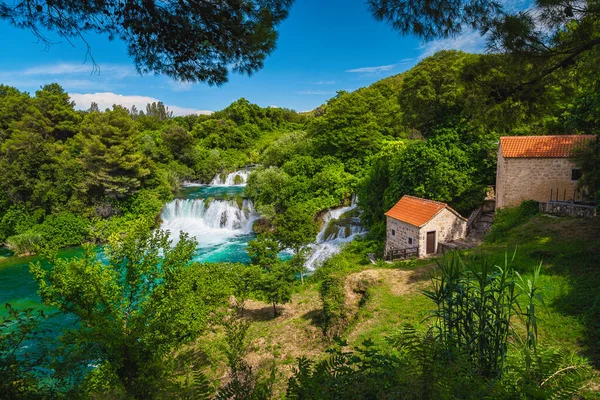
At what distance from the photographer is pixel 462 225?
48.8 ft

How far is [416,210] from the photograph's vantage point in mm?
14914

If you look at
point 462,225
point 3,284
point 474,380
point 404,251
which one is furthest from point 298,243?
point 3,284

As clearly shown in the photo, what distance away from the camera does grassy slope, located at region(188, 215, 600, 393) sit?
246 inches

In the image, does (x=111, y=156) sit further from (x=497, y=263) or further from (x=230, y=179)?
(x=497, y=263)

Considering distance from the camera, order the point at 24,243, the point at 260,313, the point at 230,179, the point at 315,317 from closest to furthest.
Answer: the point at 315,317 < the point at 260,313 < the point at 24,243 < the point at 230,179

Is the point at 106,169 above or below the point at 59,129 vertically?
below

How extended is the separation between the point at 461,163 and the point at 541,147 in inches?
134

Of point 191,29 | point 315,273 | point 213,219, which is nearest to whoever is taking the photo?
point 191,29

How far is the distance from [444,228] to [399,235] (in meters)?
2.11

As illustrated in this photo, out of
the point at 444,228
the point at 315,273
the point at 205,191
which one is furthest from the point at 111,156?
the point at 444,228

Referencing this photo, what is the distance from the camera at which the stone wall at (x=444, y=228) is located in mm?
14000

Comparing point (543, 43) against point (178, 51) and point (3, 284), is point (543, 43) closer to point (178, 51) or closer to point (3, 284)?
point (178, 51)

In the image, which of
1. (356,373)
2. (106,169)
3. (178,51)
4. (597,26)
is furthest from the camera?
(106,169)

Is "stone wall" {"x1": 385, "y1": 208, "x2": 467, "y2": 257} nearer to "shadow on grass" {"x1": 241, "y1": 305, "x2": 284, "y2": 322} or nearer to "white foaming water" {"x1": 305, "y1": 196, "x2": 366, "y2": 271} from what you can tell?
"white foaming water" {"x1": 305, "y1": 196, "x2": 366, "y2": 271}
